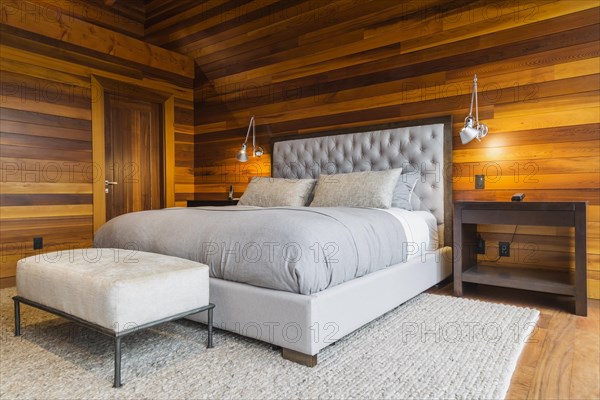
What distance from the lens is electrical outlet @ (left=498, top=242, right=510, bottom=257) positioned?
308 cm

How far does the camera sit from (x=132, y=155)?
4.61 meters

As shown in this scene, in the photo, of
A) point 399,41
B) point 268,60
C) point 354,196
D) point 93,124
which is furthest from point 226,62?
point 354,196

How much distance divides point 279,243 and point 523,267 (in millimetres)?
2174

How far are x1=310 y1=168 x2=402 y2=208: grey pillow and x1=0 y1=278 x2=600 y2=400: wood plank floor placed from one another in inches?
38.9

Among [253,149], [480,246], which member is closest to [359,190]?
[480,246]

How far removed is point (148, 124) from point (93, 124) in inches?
29.8

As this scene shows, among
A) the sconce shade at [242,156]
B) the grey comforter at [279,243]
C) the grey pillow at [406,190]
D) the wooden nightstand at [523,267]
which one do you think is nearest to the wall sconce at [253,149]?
the sconce shade at [242,156]

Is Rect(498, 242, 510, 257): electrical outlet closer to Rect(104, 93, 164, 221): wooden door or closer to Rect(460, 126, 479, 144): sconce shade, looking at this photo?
Rect(460, 126, 479, 144): sconce shade

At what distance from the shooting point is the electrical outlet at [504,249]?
3.08 metres

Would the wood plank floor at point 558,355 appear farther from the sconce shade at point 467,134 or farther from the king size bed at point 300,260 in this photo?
the sconce shade at point 467,134

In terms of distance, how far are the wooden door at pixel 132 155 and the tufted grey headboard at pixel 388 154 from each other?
1.54m

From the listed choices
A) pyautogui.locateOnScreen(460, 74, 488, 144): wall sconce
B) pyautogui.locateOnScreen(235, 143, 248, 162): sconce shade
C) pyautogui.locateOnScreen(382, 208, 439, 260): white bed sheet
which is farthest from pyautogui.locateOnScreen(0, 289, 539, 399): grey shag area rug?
pyautogui.locateOnScreen(235, 143, 248, 162): sconce shade

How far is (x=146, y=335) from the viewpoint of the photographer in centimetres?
206

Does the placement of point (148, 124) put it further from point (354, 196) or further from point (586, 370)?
point (586, 370)
